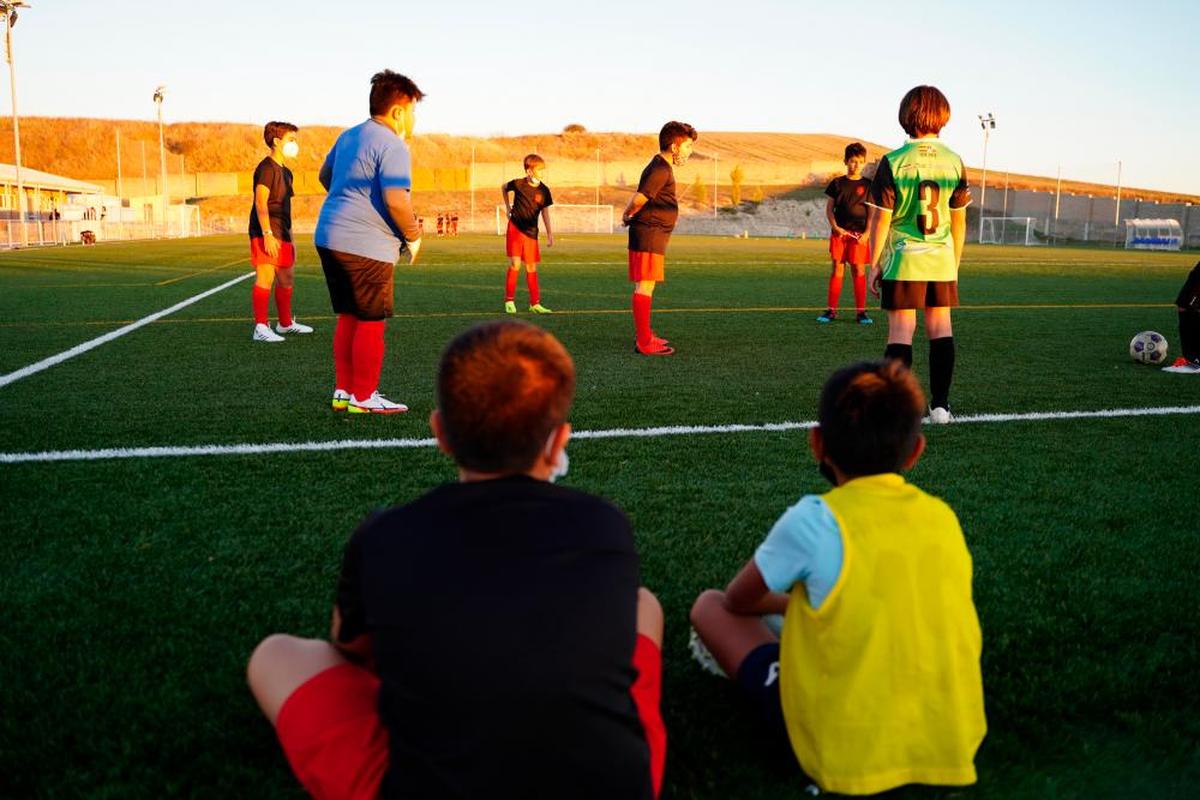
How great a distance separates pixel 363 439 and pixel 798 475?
230cm

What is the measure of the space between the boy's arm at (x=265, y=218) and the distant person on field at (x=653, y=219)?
11.2 ft

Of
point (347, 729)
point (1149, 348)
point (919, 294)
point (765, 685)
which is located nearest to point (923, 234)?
point (919, 294)

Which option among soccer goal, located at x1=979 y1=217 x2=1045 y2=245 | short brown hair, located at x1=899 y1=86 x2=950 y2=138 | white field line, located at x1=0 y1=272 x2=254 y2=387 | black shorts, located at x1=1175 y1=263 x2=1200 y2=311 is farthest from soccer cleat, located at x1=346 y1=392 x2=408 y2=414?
soccer goal, located at x1=979 y1=217 x2=1045 y2=245

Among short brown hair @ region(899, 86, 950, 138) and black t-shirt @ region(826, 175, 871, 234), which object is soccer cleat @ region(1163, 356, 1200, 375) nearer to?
short brown hair @ region(899, 86, 950, 138)

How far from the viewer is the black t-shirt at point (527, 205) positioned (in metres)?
13.4

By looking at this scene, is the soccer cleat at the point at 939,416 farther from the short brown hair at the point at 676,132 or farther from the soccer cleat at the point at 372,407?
the short brown hair at the point at 676,132

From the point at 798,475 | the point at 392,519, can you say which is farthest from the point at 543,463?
the point at 798,475

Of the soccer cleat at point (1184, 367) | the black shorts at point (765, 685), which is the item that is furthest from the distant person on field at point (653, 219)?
the black shorts at point (765, 685)

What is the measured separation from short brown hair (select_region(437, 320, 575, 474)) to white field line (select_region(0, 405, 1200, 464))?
345 centimetres

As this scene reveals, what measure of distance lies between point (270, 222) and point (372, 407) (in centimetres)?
459

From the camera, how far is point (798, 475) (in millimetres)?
4617

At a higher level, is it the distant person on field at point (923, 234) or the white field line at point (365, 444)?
the distant person on field at point (923, 234)

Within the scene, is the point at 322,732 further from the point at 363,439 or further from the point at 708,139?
the point at 708,139

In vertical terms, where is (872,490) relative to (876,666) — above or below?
above
